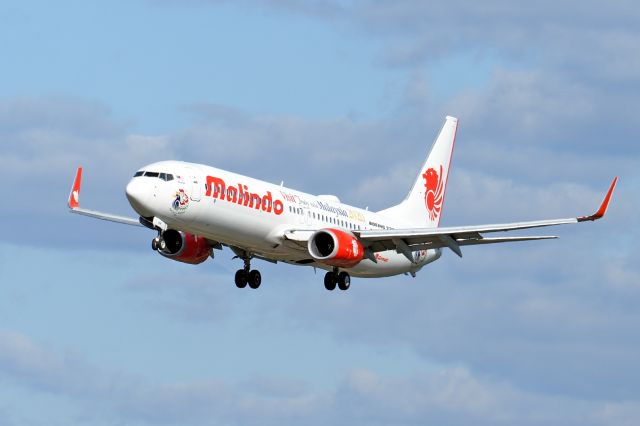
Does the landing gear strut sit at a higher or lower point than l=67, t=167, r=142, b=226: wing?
lower

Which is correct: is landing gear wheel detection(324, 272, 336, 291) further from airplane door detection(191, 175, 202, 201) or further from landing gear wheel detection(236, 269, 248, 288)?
airplane door detection(191, 175, 202, 201)

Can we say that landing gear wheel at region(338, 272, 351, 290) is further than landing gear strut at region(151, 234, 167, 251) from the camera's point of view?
Yes

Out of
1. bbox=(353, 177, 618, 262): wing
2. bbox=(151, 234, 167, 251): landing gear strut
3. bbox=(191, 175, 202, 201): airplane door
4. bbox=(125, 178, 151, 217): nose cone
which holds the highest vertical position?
bbox=(353, 177, 618, 262): wing

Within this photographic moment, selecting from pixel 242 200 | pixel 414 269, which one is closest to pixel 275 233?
pixel 242 200

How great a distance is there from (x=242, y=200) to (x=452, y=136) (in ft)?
88.1

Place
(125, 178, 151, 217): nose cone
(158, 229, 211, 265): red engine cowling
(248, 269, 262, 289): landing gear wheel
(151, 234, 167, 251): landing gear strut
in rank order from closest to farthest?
(125, 178, 151, 217): nose cone → (151, 234, 167, 251): landing gear strut → (158, 229, 211, 265): red engine cowling → (248, 269, 262, 289): landing gear wheel

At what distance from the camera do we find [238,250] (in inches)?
2916

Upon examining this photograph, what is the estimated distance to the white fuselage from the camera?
65.5 m

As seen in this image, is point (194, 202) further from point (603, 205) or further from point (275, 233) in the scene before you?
point (603, 205)

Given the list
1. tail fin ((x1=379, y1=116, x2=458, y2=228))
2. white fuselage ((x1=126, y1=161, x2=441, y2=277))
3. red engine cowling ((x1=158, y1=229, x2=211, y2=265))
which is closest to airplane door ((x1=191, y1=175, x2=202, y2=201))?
white fuselage ((x1=126, y1=161, x2=441, y2=277))

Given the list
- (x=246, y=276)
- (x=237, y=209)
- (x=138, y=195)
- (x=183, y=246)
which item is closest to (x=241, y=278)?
(x=246, y=276)

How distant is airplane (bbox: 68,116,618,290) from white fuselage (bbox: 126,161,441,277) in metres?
0.04

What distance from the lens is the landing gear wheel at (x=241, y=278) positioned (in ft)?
246

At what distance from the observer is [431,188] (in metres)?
89.1
